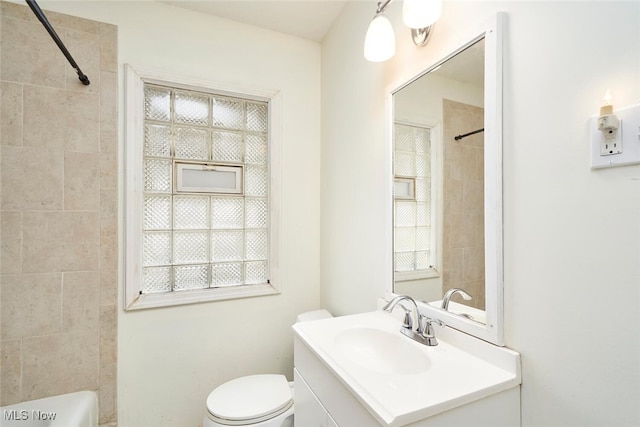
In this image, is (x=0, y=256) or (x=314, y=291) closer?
(x=0, y=256)

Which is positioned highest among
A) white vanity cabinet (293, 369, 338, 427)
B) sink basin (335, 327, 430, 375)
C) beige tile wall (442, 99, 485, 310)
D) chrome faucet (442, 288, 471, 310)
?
beige tile wall (442, 99, 485, 310)

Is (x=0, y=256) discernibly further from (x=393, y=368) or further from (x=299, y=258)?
(x=393, y=368)

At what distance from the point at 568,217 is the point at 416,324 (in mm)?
580

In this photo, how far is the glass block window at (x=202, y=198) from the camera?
1.65 meters

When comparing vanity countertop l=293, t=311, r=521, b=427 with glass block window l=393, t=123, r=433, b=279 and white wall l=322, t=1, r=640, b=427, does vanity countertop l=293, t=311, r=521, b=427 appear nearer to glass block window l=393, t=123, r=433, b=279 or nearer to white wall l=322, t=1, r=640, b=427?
white wall l=322, t=1, r=640, b=427

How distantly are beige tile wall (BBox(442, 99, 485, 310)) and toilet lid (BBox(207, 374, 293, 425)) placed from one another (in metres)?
0.97

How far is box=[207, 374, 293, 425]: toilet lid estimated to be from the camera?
1.23 m

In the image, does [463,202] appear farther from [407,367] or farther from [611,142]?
[407,367]

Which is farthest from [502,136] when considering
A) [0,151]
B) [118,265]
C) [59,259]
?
[0,151]

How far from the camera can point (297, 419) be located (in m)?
1.08

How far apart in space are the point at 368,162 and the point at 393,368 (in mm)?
927

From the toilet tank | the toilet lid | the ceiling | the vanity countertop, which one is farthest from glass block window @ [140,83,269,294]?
the vanity countertop

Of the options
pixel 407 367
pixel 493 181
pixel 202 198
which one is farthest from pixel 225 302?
pixel 493 181

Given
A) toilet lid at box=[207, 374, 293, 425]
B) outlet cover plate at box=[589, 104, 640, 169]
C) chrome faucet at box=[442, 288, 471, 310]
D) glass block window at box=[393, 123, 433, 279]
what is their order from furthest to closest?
toilet lid at box=[207, 374, 293, 425] < glass block window at box=[393, 123, 433, 279] < chrome faucet at box=[442, 288, 471, 310] < outlet cover plate at box=[589, 104, 640, 169]
